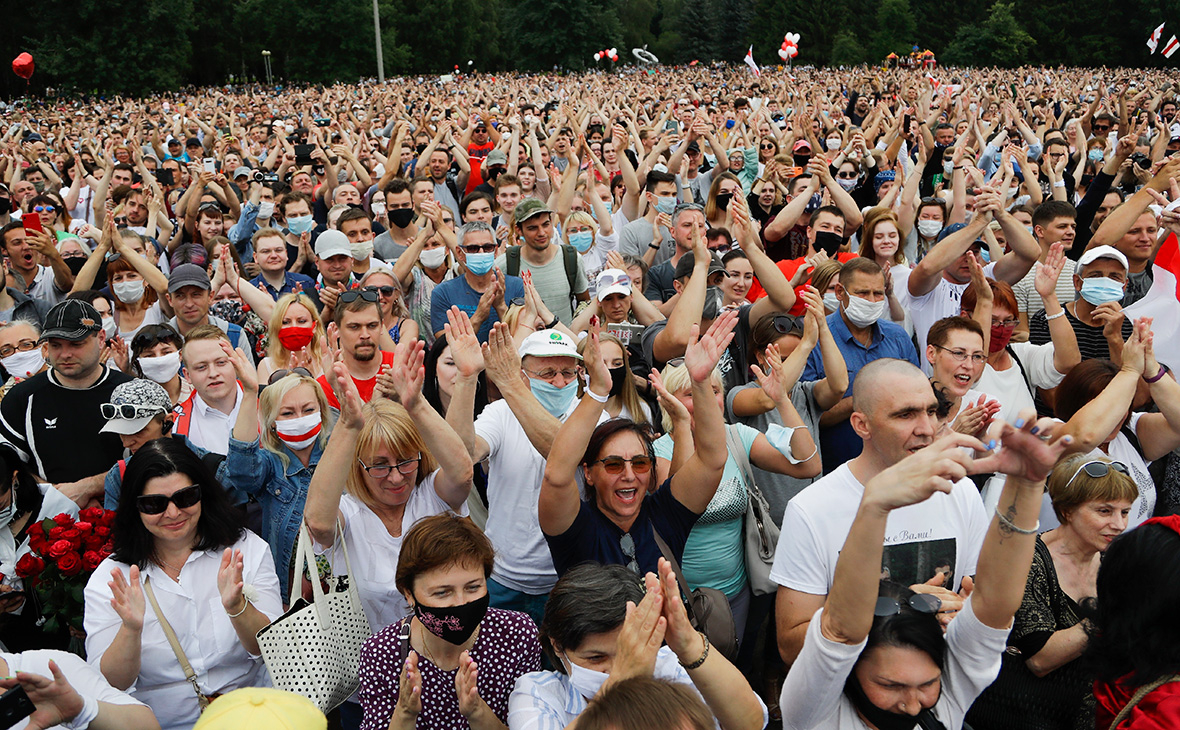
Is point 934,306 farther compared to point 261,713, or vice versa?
point 934,306

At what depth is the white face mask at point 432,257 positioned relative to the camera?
7.33 meters

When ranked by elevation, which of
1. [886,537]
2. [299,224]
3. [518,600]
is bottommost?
[518,600]

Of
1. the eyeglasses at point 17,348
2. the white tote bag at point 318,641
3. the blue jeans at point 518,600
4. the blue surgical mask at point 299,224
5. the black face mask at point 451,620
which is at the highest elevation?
the blue surgical mask at point 299,224

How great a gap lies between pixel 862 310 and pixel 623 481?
7.48 ft

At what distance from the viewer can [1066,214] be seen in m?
6.86

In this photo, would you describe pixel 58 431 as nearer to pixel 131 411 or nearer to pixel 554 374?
pixel 131 411

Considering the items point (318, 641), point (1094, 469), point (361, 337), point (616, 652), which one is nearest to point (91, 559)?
point (318, 641)

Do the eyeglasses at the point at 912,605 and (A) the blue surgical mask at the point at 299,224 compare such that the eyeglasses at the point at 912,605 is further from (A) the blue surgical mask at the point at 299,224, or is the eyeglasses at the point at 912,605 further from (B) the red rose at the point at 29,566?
(A) the blue surgical mask at the point at 299,224

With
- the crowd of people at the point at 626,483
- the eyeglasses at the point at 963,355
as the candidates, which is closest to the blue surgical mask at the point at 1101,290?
the crowd of people at the point at 626,483

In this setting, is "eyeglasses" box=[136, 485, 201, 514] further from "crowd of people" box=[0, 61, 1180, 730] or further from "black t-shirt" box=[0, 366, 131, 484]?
"black t-shirt" box=[0, 366, 131, 484]

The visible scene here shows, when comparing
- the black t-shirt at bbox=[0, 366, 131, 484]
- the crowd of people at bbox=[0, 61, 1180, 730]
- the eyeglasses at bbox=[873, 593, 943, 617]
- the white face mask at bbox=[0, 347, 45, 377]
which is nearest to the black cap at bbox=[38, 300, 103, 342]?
the crowd of people at bbox=[0, 61, 1180, 730]

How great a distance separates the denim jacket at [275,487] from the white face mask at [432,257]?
10.8 ft

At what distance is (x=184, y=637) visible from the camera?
11.2 feet

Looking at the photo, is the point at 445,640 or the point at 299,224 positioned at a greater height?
the point at 299,224
